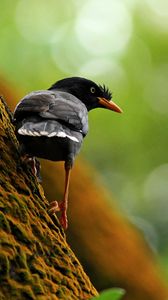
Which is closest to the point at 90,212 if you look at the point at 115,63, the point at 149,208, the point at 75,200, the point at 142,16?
the point at 75,200

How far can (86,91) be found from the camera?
19.3ft

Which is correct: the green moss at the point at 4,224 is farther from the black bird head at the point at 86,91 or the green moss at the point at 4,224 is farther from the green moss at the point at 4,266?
the black bird head at the point at 86,91

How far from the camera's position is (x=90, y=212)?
707 cm

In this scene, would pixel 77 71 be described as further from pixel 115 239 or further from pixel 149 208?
pixel 115 239

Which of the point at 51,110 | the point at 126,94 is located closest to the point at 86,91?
the point at 51,110

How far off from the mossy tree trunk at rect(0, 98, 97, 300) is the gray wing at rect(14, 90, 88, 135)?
187mm

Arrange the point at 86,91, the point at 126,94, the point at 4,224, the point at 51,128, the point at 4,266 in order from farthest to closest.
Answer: the point at 126,94, the point at 86,91, the point at 51,128, the point at 4,224, the point at 4,266

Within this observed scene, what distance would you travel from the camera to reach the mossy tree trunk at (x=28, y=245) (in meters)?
3.08

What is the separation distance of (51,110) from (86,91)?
1.54m

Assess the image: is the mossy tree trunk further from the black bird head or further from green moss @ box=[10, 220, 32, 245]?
the black bird head

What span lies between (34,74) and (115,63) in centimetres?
304

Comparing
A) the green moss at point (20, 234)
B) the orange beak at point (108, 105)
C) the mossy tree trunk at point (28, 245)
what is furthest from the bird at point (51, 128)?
the orange beak at point (108, 105)

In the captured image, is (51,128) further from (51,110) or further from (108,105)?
(108,105)

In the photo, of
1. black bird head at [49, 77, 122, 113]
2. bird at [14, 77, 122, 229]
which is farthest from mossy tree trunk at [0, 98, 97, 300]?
black bird head at [49, 77, 122, 113]
